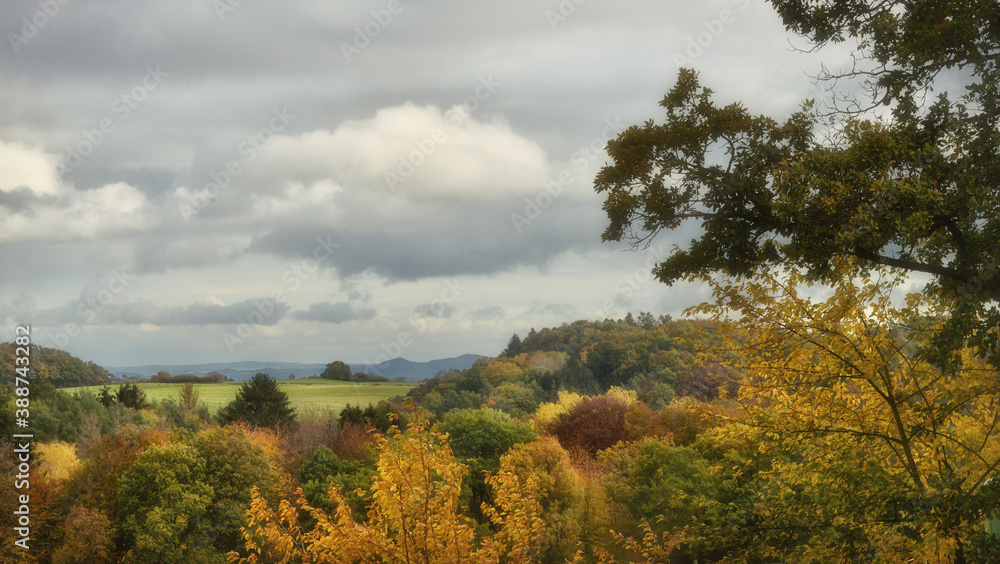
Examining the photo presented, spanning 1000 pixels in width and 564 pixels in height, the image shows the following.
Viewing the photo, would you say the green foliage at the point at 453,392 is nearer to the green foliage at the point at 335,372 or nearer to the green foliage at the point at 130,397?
the green foliage at the point at 130,397

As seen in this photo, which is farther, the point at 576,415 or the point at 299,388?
the point at 299,388

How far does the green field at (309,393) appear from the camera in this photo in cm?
6981

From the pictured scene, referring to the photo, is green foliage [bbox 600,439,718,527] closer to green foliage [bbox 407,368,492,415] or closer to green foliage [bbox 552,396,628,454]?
green foliage [bbox 552,396,628,454]

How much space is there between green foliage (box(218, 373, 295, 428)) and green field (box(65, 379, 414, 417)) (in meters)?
7.49

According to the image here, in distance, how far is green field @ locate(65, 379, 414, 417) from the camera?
69.8m

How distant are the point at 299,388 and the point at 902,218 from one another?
8957 cm

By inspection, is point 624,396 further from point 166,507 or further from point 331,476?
point 166,507

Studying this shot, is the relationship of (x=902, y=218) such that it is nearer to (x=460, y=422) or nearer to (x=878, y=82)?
(x=878, y=82)

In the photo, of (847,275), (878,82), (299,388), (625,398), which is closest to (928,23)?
(878,82)

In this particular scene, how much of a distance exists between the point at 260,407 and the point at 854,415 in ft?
167

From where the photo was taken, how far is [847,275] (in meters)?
9.09

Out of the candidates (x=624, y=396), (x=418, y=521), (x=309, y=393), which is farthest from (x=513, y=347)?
(x=418, y=521)

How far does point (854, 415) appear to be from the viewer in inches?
356

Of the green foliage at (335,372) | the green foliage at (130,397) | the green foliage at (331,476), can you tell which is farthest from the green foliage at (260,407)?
the green foliage at (335,372)
